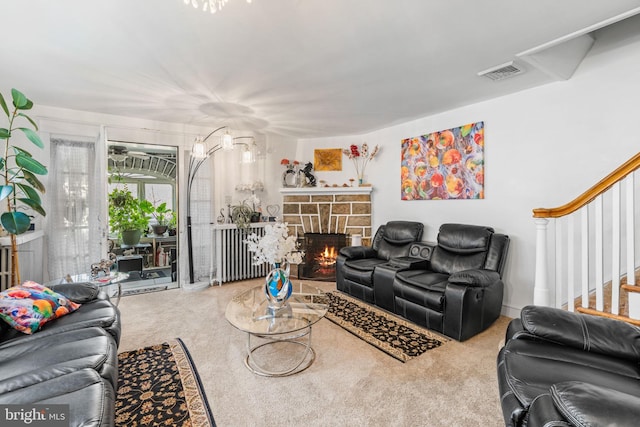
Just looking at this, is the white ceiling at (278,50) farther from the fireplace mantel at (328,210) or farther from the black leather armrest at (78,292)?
the black leather armrest at (78,292)

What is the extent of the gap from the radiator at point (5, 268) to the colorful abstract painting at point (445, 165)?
15.2 feet

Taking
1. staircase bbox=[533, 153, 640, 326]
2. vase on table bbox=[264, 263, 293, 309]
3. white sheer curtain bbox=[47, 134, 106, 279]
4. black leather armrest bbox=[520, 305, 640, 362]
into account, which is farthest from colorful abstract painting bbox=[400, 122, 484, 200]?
white sheer curtain bbox=[47, 134, 106, 279]

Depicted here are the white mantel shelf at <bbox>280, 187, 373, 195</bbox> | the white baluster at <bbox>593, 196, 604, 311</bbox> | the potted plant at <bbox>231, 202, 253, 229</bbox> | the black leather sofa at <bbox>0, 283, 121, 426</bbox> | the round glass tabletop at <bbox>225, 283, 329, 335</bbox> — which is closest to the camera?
the black leather sofa at <bbox>0, 283, 121, 426</bbox>

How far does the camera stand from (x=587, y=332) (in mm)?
1475

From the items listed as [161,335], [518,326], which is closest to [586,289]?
[518,326]

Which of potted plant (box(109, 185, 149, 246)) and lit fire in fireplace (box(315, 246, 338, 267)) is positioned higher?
potted plant (box(109, 185, 149, 246))

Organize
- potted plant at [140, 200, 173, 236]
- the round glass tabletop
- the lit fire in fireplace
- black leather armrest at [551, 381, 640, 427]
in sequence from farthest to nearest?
potted plant at [140, 200, 173, 236], the lit fire in fireplace, the round glass tabletop, black leather armrest at [551, 381, 640, 427]

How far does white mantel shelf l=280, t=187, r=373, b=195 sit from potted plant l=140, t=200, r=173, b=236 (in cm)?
249

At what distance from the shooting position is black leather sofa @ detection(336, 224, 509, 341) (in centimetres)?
263

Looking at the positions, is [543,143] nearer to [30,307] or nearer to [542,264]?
[542,264]

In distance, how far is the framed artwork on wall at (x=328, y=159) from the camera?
4973mm

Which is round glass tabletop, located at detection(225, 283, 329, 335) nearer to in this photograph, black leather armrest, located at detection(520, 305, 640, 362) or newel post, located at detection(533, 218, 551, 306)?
black leather armrest, located at detection(520, 305, 640, 362)

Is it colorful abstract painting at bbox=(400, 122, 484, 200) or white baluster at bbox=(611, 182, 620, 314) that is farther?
colorful abstract painting at bbox=(400, 122, 484, 200)

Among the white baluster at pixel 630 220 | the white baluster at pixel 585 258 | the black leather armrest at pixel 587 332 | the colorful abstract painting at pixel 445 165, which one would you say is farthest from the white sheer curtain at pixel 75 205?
the white baluster at pixel 630 220
